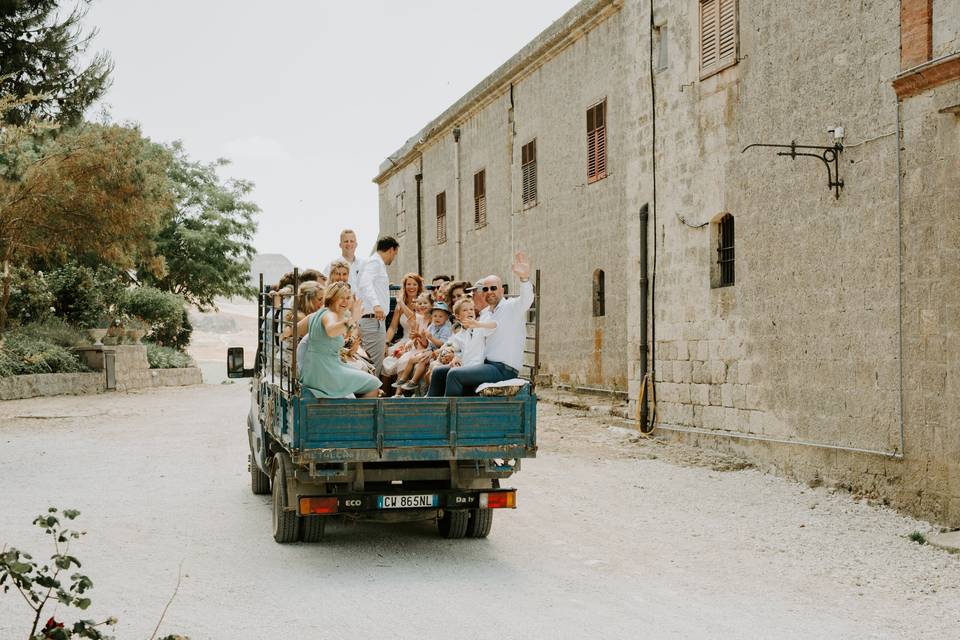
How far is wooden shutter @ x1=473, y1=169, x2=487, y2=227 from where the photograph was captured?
24.4 meters

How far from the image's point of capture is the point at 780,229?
11.3 meters

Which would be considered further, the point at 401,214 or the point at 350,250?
the point at 401,214

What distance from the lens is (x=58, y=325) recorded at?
2519cm

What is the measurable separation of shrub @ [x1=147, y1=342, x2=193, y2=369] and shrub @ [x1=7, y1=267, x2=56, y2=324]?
10.6ft

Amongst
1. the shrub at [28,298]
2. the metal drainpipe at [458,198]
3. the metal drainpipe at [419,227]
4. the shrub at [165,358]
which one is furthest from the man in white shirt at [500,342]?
the metal drainpipe at [419,227]

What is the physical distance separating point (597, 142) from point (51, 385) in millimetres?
13328

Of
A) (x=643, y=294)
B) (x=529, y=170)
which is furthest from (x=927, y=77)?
(x=529, y=170)

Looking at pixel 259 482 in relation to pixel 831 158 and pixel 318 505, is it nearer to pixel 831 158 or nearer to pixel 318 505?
pixel 318 505

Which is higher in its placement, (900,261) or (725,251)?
(725,251)

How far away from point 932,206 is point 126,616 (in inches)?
291

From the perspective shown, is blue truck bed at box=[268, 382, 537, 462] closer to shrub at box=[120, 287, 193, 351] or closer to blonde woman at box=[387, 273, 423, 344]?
blonde woman at box=[387, 273, 423, 344]

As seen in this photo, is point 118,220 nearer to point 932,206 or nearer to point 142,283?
point 142,283

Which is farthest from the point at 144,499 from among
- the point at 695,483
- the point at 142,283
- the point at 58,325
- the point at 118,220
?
the point at 142,283

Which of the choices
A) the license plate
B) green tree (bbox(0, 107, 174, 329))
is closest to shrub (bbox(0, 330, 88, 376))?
green tree (bbox(0, 107, 174, 329))
